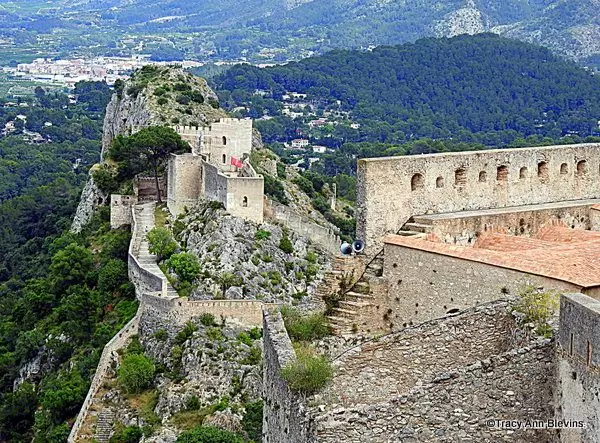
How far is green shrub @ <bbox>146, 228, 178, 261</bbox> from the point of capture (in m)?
52.0

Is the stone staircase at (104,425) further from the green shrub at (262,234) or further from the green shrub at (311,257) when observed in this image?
the green shrub at (311,257)

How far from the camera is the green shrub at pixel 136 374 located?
150 ft

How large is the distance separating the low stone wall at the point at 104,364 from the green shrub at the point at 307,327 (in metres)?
26.3

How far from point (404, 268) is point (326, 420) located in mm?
5463

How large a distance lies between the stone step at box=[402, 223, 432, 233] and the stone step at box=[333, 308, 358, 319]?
1.73 meters

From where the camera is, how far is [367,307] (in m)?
18.9

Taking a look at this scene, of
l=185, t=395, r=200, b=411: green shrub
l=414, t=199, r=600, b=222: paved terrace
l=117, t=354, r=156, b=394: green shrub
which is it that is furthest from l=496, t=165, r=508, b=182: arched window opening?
l=117, t=354, r=156, b=394: green shrub

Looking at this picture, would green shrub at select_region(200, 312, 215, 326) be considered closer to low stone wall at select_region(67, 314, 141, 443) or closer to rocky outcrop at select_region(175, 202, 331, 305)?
rocky outcrop at select_region(175, 202, 331, 305)

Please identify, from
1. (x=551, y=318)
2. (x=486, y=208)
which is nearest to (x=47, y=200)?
(x=486, y=208)

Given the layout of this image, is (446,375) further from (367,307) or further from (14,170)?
(14,170)

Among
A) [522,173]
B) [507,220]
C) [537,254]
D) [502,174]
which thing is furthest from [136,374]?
[537,254]

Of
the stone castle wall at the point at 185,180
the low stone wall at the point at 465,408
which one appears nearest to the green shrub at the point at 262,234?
the stone castle wall at the point at 185,180

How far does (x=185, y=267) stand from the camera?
49969 millimetres

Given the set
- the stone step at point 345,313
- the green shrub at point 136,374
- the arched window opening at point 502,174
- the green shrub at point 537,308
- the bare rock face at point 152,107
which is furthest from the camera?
the bare rock face at point 152,107
